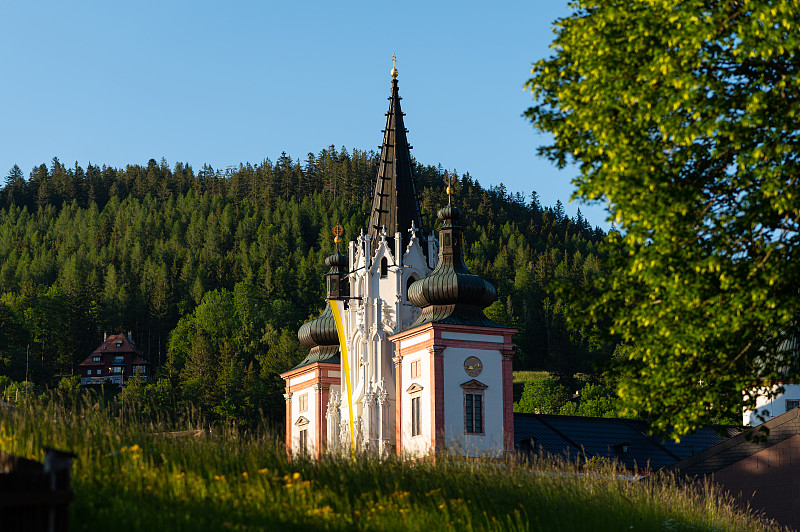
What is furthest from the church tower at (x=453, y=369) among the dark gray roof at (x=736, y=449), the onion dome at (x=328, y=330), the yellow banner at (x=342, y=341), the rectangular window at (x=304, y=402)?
the rectangular window at (x=304, y=402)

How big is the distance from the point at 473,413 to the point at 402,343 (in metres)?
5.21

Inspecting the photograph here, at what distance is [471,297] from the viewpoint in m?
55.7

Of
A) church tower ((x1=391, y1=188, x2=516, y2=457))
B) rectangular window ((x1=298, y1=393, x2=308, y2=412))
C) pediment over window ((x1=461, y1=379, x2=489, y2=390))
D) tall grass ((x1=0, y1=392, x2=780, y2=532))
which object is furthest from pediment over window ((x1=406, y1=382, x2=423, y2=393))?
tall grass ((x1=0, y1=392, x2=780, y2=532))

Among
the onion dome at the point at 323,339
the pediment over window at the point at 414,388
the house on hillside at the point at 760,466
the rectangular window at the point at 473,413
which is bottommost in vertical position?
the house on hillside at the point at 760,466

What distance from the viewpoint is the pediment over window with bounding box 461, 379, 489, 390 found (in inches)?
2084

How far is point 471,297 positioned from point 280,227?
471 ft

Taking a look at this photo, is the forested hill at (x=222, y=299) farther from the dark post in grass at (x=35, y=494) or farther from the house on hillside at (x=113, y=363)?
the dark post in grass at (x=35, y=494)

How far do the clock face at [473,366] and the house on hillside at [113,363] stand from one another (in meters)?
112

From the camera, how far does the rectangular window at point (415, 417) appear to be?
53906 millimetres

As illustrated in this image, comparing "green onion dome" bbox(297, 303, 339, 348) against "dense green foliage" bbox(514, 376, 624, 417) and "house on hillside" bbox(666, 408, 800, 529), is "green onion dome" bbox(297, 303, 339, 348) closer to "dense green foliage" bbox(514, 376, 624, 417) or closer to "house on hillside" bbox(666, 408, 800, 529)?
"house on hillside" bbox(666, 408, 800, 529)

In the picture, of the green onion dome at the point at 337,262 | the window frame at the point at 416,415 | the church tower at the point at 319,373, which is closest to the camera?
the window frame at the point at 416,415

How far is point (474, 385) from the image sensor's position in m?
53.1

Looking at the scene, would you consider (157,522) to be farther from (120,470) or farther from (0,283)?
(0,283)

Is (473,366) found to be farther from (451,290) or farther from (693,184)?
(693,184)
